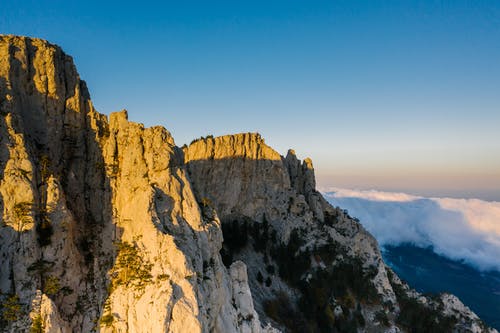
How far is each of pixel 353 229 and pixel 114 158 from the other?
7168 cm

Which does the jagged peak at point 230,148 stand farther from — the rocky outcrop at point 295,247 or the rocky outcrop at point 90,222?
the rocky outcrop at point 90,222

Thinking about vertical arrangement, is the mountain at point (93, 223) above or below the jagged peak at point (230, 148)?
below

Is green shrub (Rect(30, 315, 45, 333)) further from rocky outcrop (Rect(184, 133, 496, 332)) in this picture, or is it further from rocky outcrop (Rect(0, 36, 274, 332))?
rocky outcrop (Rect(184, 133, 496, 332))

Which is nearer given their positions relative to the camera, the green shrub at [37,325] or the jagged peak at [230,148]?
the green shrub at [37,325]

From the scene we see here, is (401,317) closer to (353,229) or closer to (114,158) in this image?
(353,229)

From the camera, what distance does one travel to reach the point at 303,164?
94875mm

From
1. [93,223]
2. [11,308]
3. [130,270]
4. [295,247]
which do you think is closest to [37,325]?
[11,308]

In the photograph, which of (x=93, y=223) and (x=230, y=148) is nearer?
(x=93, y=223)

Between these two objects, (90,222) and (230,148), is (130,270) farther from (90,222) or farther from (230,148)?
(230,148)

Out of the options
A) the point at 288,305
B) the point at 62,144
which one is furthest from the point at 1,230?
the point at 288,305

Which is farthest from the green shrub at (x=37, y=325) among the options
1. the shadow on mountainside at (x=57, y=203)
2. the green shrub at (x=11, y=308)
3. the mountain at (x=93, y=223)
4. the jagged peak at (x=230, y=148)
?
the jagged peak at (x=230, y=148)

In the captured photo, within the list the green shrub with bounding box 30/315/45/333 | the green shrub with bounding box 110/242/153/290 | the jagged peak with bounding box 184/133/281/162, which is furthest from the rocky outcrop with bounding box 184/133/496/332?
the green shrub with bounding box 30/315/45/333

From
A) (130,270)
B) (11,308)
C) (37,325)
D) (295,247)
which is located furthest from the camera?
(295,247)

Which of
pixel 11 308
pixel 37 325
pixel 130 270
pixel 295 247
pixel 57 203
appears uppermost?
pixel 57 203
